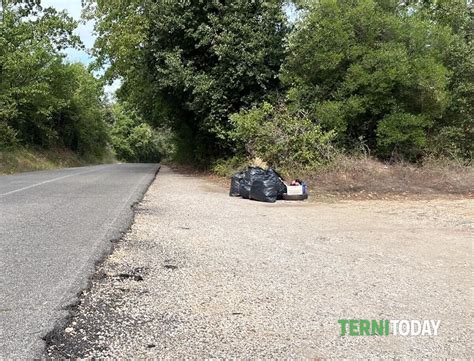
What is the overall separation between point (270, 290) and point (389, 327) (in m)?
1.34

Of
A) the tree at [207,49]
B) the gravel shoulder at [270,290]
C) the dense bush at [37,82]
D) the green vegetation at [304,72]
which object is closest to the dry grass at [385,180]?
the green vegetation at [304,72]

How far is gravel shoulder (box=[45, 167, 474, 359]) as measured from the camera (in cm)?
362

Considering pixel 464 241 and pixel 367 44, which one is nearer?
pixel 464 241

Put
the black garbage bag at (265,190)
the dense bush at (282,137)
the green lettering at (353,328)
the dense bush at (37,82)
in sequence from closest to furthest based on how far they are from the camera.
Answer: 1. the green lettering at (353,328)
2. the black garbage bag at (265,190)
3. the dense bush at (282,137)
4. the dense bush at (37,82)

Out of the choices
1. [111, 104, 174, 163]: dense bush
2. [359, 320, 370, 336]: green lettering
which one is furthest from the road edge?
[111, 104, 174, 163]: dense bush

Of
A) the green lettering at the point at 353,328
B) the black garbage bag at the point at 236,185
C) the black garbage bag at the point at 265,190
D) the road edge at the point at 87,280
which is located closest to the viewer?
the road edge at the point at 87,280

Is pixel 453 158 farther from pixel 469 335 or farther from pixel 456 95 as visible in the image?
pixel 469 335

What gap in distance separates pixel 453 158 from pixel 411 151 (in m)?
1.75

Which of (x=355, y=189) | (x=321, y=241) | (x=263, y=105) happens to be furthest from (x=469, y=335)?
(x=263, y=105)

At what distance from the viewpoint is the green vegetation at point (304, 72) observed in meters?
16.0

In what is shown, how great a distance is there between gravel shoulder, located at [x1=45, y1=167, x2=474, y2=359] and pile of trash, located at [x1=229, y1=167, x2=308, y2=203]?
122 inches

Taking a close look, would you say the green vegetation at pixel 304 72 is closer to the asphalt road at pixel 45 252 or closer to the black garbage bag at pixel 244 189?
the black garbage bag at pixel 244 189

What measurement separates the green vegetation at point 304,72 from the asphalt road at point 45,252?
25.6ft

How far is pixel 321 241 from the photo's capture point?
7.58 metres
